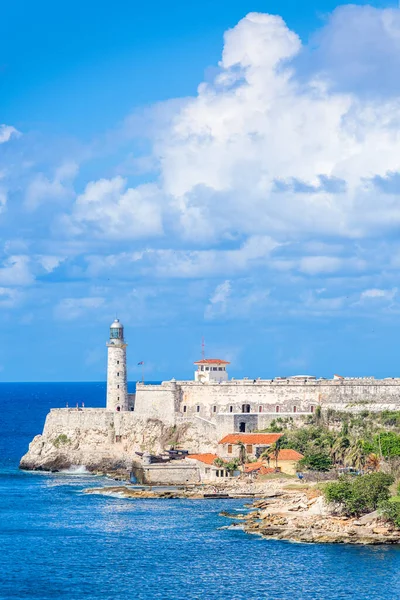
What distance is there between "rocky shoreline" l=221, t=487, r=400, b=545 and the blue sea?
1110 mm

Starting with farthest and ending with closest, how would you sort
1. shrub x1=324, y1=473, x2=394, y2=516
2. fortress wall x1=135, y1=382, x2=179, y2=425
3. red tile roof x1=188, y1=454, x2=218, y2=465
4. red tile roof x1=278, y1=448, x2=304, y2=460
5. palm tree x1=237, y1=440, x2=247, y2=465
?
fortress wall x1=135, y1=382, x2=179, y2=425 < palm tree x1=237, y1=440, x2=247, y2=465 < red tile roof x1=188, y1=454, x2=218, y2=465 < red tile roof x1=278, y1=448, x2=304, y2=460 < shrub x1=324, y1=473, x2=394, y2=516

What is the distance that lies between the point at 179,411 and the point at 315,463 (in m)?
16.9

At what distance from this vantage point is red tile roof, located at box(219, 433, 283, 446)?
8019 cm

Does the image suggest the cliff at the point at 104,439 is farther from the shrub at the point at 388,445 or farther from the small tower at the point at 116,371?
the shrub at the point at 388,445

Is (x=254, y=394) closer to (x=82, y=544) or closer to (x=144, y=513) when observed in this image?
(x=144, y=513)

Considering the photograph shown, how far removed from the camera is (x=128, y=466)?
3415 inches

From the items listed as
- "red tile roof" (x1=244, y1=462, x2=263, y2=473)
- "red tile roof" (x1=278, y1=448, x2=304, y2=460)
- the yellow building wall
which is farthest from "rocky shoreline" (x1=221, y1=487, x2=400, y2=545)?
"red tile roof" (x1=278, y1=448, x2=304, y2=460)

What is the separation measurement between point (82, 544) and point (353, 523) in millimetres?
13604

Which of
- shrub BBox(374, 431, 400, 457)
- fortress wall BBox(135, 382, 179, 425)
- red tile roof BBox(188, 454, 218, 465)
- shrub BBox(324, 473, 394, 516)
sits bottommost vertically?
shrub BBox(324, 473, 394, 516)

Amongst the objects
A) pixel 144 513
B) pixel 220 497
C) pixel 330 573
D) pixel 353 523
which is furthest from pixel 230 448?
pixel 330 573

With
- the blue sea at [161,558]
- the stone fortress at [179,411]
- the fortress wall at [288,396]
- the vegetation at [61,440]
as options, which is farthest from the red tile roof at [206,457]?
the vegetation at [61,440]

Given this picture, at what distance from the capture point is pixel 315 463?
75.3 metres

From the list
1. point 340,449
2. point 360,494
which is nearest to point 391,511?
point 360,494

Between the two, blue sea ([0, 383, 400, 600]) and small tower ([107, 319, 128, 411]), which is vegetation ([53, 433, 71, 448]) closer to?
small tower ([107, 319, 128, 411])
